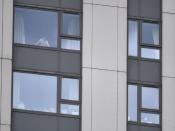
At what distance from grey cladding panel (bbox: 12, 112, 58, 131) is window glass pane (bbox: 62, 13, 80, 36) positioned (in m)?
3.07

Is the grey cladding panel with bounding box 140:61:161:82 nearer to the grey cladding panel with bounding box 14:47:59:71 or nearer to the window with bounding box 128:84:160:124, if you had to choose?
the window with bounding box 128:84:160:124

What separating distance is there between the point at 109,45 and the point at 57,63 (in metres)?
1.90

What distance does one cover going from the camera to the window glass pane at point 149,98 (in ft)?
111

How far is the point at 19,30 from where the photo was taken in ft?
109

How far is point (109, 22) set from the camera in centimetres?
3366

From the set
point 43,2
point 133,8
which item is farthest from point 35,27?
point 133,8

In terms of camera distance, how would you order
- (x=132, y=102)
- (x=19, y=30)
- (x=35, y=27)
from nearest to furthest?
(x=19, y=30) → (x=35, y=27) → (x=132, y=102)

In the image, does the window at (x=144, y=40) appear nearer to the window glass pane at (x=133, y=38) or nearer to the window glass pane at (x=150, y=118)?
the window glass pane at (x=133, y=38)

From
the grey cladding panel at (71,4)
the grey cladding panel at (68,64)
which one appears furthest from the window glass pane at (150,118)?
the grey cladding panel at (71,4)

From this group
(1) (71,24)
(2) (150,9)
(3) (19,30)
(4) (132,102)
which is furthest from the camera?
(2) (150,9)

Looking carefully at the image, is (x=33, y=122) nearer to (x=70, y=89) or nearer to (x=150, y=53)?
(x=70, y=89)

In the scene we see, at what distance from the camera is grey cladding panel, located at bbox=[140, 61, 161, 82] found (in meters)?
33.8

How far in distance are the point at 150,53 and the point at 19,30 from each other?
15.2ft
